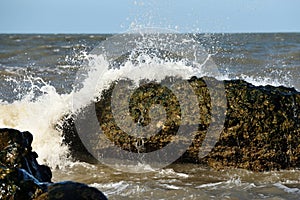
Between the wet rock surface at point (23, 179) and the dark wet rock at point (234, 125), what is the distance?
1.52m

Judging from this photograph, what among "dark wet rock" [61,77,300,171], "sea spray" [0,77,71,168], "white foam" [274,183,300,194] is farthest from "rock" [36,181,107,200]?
"sea spray" [0,77,71,168]

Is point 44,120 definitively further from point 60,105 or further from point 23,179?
point 23,179

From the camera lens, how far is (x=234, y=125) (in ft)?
15.4

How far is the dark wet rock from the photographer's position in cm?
470

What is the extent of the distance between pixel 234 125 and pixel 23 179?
97.3 inches

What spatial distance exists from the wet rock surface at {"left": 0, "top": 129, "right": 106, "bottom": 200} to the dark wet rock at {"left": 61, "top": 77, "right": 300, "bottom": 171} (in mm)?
1523

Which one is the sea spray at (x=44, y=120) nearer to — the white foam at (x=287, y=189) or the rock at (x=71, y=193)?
the white foam at (x=287, y=189)

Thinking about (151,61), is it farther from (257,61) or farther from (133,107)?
(257,61)

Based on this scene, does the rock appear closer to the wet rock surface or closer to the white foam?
the wet rock surface

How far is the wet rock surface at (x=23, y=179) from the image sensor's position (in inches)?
103

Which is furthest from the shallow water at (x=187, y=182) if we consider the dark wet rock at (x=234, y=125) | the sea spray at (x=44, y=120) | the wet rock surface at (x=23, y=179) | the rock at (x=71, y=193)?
the rock at (x=71, y=193)

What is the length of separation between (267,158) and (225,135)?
1.62ft

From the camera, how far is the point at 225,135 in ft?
15.5

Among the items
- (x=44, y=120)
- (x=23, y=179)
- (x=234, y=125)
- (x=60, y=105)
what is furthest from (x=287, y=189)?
(x=44, y=120)
